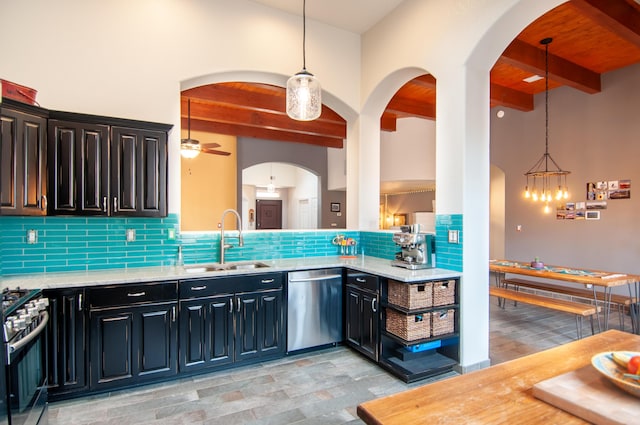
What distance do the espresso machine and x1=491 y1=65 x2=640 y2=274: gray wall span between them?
3856 millimetres

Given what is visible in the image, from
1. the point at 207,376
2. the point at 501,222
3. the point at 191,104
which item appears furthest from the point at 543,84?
the point at 207,376

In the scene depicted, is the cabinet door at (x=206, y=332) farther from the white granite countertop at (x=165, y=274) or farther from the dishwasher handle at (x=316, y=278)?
the dishwasher handle at (x=316, y=278)

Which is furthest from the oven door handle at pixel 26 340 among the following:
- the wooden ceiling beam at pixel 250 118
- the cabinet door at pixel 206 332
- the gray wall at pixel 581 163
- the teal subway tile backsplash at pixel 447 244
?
the gray wall at pixel 581 163

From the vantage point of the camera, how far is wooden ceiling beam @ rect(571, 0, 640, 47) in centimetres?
333

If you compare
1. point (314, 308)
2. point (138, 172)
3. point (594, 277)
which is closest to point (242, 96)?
point (138, 172)

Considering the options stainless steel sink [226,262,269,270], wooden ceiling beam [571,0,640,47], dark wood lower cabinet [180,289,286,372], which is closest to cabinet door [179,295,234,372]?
dark wood lower cabinet [180,289,286,372]

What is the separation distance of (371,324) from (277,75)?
2.92 meters

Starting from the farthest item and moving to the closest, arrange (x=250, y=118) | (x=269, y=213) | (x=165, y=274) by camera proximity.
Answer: (x=269, y=213)
(x=250, y=118)
(x=165, y=274)

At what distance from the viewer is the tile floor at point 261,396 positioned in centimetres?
244

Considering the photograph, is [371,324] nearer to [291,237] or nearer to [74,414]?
[291,237]

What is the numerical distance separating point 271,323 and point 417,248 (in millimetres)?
1560

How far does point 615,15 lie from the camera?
11.6 feet

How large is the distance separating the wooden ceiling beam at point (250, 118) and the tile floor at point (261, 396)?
4220mm

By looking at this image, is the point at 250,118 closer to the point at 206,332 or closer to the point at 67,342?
the point at 206,332
